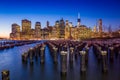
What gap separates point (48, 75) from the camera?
1845cm

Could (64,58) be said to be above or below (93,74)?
above

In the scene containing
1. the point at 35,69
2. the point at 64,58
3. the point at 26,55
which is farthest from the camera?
the point at 26,55

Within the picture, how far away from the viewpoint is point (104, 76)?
1719 centimetres

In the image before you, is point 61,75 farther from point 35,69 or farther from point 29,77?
point 35,69

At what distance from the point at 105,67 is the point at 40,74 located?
19.4ft

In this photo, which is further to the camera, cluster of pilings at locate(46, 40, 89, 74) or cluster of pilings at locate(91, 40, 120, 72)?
cluster of pilings at locate(91, 40, 120, 72)

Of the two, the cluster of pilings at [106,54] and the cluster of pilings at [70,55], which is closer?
the cluster of pilings at [70,55]

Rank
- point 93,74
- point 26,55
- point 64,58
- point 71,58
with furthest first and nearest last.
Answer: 1. point 26,55
2. point 71,58
3. point 93,74
4. point 64,58

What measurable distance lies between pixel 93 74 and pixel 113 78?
1928 mm

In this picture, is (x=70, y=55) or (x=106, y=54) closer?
(x=106, y=54)

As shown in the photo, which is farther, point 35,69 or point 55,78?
point 35,69

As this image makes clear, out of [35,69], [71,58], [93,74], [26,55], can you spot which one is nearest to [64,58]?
[93,74]

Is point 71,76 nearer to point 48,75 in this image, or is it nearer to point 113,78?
point 48,75

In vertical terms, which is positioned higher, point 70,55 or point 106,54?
point 106,54
